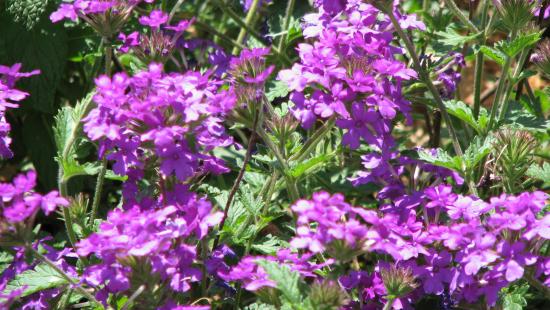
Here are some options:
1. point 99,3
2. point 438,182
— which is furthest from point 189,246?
point 438,182

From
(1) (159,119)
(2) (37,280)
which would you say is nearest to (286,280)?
(1) (159,119)

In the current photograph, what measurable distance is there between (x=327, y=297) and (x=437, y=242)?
0.54 m

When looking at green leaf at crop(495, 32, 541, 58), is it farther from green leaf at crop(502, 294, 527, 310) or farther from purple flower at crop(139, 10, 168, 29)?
purple flower at crop(139, 10, 168, 29)

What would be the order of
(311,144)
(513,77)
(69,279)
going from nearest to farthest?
(69,279) < (311,144) < (513,77)

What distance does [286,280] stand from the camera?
6.31 ft

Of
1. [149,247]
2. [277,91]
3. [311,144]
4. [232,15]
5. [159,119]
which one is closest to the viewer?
[149,247]

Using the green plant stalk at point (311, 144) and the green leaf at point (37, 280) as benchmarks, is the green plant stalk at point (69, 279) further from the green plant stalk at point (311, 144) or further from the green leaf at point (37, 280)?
the green plant stalk at point (311, 144)

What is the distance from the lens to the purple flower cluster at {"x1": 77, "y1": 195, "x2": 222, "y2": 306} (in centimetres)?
188

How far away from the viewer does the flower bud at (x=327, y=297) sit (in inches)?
72.3

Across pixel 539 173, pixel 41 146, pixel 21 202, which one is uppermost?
pixel 21 202

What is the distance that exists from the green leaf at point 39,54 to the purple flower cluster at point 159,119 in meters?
1.04

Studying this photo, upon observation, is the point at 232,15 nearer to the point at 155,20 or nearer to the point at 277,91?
the point at 277,91

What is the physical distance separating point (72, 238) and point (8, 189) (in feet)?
1.42

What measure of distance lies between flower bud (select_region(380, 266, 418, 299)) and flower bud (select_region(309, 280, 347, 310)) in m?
0.23
